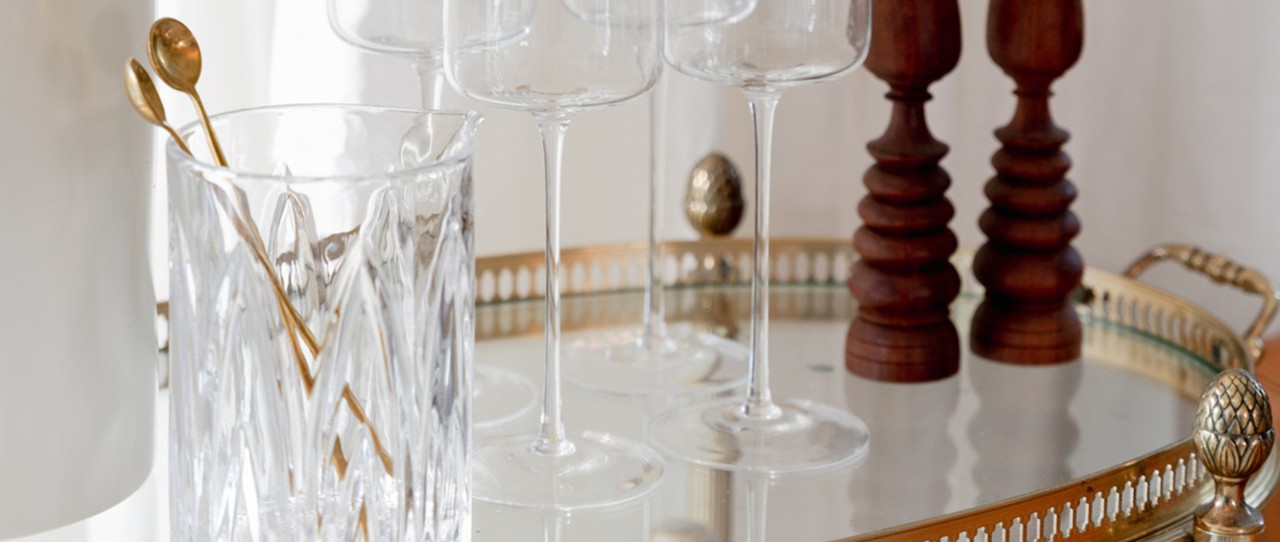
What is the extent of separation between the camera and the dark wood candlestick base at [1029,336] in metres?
0.84

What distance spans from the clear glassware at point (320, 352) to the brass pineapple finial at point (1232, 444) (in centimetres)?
31

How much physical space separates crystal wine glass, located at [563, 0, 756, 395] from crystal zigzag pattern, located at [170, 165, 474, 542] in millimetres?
292

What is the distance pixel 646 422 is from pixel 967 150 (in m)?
0.63

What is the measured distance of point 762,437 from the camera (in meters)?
0.71

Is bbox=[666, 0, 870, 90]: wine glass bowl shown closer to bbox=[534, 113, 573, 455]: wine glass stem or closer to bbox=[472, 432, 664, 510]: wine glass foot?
bbox=[534, 113, 573, 455]: wine glass stem

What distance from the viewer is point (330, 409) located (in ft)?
1.60

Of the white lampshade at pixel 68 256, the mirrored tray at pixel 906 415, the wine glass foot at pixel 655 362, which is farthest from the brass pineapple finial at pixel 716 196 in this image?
the white lampshade at pixel 68 256

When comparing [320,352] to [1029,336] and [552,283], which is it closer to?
A: [552,283]

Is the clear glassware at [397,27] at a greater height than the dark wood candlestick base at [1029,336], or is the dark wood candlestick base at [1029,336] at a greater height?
the clear glassware at [397,27]

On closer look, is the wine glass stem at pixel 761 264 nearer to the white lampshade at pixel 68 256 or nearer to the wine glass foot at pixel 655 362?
the wine glass foot at pixel 655 362

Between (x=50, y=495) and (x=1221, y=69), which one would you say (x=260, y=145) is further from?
(x=1221, y=69)

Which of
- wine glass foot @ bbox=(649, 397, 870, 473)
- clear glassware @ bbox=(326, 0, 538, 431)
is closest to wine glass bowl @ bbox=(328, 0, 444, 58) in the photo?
clear glassware @ bbox=(326, 0, 538, 431)

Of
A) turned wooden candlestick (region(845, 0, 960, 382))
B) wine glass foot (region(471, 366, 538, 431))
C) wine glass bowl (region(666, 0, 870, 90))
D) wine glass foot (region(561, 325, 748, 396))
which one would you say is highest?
wine glass bowl (region(666, 0, 870, 90))

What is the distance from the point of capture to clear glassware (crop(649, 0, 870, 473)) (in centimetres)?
64
